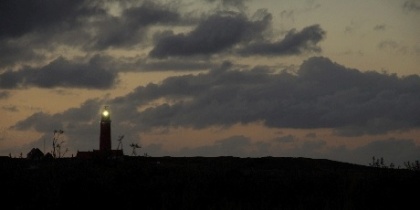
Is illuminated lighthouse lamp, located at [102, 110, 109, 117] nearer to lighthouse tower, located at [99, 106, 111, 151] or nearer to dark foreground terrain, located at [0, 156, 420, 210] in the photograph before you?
lighthouse tower, located at [99, 106, 111, 151]

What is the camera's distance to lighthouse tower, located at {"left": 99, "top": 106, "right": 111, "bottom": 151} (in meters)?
52.1

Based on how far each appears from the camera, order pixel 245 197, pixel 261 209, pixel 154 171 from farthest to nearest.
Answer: pixel 154 171, pixel 245 197, pixel 261 209

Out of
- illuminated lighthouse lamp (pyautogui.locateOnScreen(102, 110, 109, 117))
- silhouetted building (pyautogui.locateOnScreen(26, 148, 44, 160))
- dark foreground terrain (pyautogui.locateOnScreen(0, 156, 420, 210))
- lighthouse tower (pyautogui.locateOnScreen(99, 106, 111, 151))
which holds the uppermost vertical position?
illuminated lighthouse lamp (pyautogui.locateOnScreen(102, 110, 109, 117))

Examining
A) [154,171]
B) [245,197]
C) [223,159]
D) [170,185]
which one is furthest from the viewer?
[223,159]

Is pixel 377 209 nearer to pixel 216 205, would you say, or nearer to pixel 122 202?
pixel 216 205

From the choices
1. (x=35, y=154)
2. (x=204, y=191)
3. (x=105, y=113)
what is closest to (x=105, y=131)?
(x=105, y=113)

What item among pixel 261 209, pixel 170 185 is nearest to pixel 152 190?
pixel 170 185

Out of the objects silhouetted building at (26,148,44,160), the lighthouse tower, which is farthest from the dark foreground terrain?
the lighthouse tower

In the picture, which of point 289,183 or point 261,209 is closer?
point 261,209

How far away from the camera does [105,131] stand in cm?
5262

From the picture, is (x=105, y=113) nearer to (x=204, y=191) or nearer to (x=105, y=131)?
(x=105, y=131)

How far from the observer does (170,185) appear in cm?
2147

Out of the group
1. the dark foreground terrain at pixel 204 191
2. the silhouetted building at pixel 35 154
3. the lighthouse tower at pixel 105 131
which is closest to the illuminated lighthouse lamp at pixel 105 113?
the lighthouse tower at pixel 105 131

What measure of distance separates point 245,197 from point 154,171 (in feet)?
23.4
